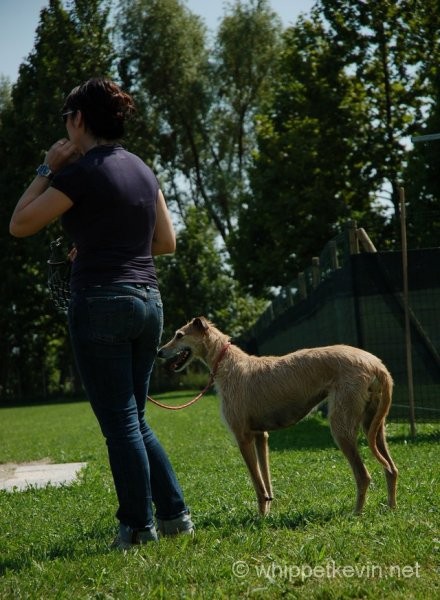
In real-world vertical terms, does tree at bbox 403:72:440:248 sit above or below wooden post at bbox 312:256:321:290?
above

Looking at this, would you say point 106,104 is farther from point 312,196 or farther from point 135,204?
point 312,196

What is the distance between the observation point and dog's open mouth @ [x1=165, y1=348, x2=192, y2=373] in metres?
7.40

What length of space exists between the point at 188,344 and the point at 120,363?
246cm

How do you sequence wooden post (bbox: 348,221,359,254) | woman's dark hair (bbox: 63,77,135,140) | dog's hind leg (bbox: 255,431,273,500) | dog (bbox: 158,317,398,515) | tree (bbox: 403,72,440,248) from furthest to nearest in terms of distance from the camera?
tree (bbox: 403,72,440,248) < wooden post (bbox: 348,221,359,254) < dog's hind leg (bbox: 255,431,273,500) < dog (bbox: 158,317,398,515) < woman's dark hair (bbox: 63,77,135,140)

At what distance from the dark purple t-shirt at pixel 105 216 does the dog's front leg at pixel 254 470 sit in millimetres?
1896

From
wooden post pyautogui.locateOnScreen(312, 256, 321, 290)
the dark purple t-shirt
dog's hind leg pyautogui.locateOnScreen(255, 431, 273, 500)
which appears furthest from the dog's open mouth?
wooden post pyautogui.locateOnScreen(312, 256, 321, 290)

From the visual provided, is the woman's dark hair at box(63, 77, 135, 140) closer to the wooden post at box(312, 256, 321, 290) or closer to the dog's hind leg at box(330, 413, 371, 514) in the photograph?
the dog's hind leg at box(330, 413, 371, 514)

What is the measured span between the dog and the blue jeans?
1.49m

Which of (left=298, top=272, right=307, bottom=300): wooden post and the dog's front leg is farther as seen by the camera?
(left=298, top=272, right=307, bottom=300): wooden post

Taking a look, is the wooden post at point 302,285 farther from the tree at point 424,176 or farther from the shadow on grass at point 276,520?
the shadow on grass at point 276,520

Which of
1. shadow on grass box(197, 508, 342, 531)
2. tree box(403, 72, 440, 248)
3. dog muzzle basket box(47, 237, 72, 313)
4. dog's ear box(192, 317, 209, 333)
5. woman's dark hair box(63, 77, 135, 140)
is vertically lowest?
shadow on grass box(197, 508, 342, 531)

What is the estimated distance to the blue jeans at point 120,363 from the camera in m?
4.96

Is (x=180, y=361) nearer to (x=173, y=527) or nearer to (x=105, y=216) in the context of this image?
(x=173, y=527)

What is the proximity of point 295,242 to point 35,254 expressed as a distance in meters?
16.2
